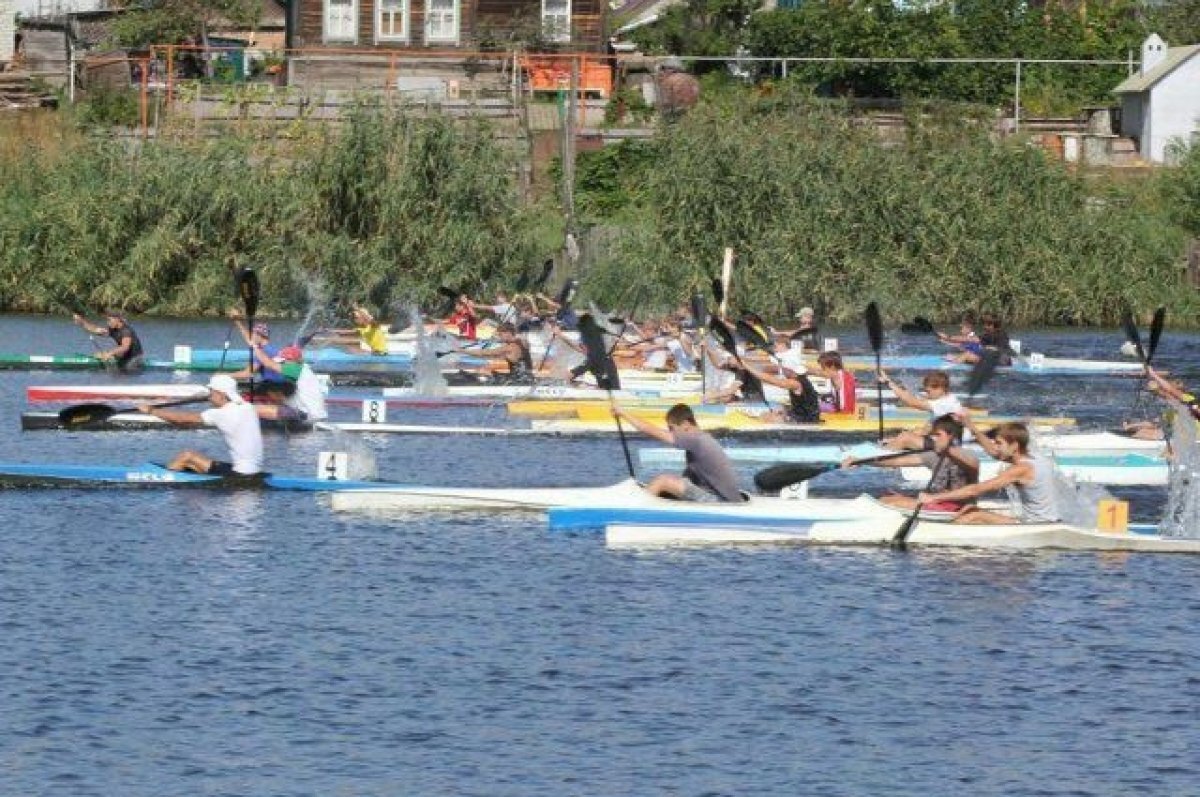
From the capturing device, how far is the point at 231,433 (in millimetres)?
25000

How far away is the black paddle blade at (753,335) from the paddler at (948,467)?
11369mm

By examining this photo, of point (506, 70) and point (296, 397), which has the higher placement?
point (506, 70)

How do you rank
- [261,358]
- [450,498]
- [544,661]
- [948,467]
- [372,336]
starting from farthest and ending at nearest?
[372,336], [261,358], [450,498], [948,467], [544,661]

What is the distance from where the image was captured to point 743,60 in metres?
63.9

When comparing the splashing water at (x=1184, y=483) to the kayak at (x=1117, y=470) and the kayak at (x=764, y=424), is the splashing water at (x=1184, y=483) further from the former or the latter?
the kayak at (x=764, y=424)

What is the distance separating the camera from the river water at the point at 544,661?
1533 cm

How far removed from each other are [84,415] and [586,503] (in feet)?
30.6

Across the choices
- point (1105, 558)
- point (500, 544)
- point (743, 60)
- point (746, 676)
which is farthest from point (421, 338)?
point (743, 60)

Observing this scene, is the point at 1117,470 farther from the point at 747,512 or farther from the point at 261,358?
the point at 261,358

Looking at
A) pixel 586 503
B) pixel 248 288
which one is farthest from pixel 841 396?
pixel 586 503

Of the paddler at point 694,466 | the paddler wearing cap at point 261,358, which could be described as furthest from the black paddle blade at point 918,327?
the paddler at point 694,466

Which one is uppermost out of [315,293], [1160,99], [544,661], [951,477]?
[1160,99]

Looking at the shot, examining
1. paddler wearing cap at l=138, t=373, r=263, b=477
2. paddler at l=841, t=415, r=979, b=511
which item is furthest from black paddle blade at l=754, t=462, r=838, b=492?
paddler wearing cap at l=138, t=373, r=263, b=477

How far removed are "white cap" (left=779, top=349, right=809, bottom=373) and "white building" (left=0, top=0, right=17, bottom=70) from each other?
1772 inches
